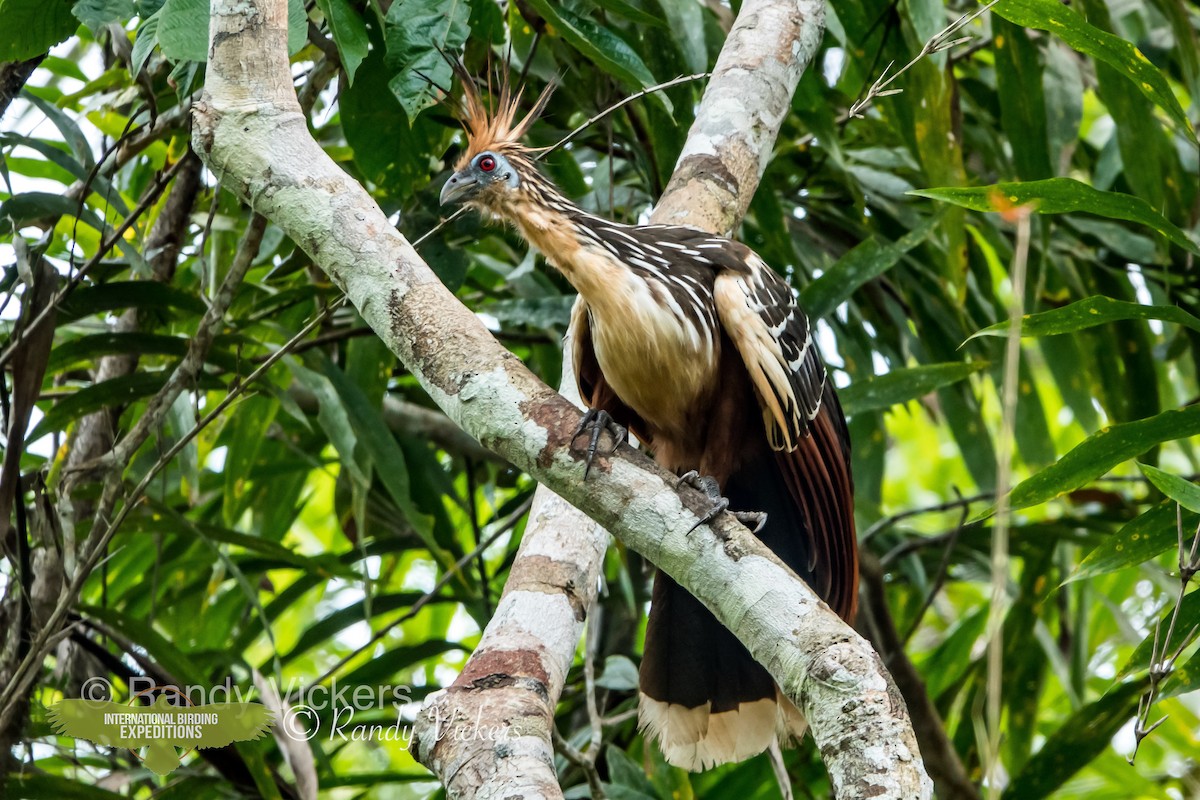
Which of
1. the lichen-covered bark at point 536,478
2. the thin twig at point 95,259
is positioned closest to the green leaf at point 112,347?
the thin twig at point 95,259

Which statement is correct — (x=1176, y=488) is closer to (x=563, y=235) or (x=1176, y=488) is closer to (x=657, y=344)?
(x=657, y=344)

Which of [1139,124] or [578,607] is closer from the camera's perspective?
[578,607]

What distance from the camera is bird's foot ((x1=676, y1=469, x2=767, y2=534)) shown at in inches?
65.3

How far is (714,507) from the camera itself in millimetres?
1659

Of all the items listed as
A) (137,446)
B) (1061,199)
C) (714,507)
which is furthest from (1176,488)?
(137,446)

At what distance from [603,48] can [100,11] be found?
0.97 metres

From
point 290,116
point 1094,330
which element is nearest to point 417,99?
point 290,116

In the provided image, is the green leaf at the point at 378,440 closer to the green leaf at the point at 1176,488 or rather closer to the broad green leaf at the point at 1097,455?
the broad green leaf at the point at 1097,455

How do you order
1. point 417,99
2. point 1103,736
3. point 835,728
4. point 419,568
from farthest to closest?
point 419,568, point 1103,736, point 417,99, point 835,728

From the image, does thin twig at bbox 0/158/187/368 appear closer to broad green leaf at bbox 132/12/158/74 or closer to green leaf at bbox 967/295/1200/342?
broad green leaf at bbox 132/12/158/74

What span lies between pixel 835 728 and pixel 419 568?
4543mm

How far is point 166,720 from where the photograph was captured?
8.88 ft

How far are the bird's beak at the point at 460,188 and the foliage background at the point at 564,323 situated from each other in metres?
0.21

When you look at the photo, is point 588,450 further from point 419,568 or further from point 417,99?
point 419,568
